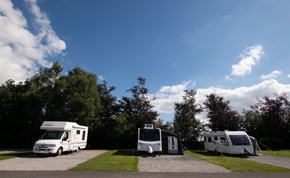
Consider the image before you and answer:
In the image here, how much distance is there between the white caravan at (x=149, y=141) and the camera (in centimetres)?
1430

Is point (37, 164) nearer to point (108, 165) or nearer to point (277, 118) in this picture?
point (108, 165)

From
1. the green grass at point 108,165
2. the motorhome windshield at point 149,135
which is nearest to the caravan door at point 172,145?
the motorhome windshield at point 149,135

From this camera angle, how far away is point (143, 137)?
1525 cm

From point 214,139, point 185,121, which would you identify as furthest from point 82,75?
point 214,139

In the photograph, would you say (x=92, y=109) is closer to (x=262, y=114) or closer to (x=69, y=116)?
(x=69, y=116)

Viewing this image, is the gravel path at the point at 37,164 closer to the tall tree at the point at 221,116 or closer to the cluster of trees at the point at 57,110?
the cluster of trees at the point at 57,110

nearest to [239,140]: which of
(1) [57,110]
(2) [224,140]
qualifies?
(2) [224,140]

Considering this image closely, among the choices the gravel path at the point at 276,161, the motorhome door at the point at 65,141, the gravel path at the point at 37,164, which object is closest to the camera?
the gravel path at the point at 37,164

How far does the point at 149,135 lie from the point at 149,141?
62 centimetres

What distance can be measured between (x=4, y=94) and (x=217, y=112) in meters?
32.6

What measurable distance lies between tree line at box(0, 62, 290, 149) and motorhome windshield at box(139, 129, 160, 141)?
8426 mm

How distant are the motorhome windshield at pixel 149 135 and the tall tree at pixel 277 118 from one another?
64.3 ft

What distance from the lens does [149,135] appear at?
15.3 m

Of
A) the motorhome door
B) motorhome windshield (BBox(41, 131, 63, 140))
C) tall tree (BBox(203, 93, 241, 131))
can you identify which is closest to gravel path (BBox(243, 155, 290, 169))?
tall tree (BBox(203, 93, 241, 131))
